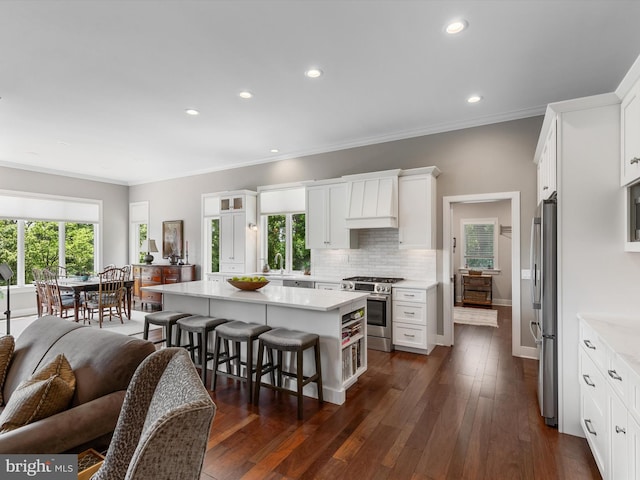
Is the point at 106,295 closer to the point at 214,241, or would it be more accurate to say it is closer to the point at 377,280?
the point at 214,241

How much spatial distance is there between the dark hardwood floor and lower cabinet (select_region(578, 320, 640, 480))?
271 mm

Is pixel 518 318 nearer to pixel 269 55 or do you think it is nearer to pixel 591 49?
pixel 591 49

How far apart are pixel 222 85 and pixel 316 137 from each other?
1.93 meters

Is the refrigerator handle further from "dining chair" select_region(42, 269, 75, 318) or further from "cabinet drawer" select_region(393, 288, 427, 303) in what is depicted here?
"dining chair" select_region(42, 269, 75, 318)

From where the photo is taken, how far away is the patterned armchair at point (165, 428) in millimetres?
826

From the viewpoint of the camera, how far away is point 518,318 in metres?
4.10

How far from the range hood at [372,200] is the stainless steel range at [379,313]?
2.77ft

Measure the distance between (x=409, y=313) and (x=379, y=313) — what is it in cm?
38

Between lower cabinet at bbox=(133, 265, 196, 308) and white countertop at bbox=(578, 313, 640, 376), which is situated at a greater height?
white countertop at bbox=(578, 313, 640, 376)

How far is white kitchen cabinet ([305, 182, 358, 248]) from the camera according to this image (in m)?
5.11

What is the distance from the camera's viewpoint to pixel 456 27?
2.49 meters

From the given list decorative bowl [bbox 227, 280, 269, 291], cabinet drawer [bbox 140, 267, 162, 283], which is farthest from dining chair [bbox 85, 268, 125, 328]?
decorative bowl [bbox 227, 280, 269, 291]

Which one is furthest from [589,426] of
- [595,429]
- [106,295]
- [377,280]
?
[106,295]

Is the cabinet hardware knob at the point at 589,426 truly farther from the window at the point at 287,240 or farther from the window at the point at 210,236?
the window at the point at 210,236
